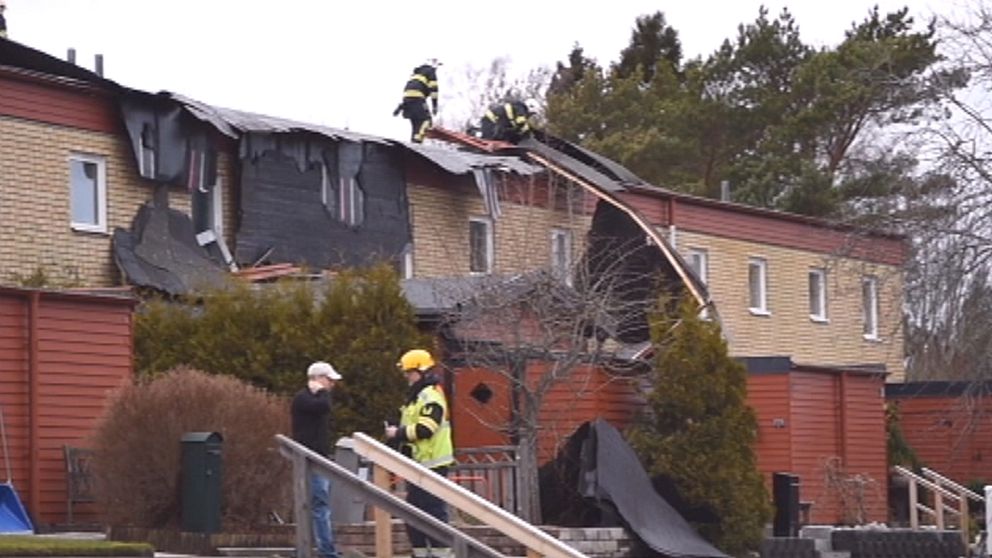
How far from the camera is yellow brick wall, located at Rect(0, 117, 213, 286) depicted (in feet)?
105

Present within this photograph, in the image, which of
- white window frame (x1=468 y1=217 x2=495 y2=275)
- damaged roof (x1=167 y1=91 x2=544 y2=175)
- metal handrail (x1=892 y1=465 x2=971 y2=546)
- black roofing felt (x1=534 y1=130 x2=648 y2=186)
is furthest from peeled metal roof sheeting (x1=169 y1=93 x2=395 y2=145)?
metal handrail (x1=892 y1=465 x2=971 y2=546)

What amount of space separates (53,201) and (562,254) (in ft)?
24.9

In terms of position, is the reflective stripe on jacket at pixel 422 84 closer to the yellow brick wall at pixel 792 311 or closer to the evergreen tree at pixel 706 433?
the yellow brick wall at pixel 792 311

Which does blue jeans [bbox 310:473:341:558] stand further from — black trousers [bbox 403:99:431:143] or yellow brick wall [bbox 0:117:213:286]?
black trousers [bbox 403:99:431:143]

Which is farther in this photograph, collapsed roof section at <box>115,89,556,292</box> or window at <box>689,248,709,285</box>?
window at <box>689,248,709,285</box>

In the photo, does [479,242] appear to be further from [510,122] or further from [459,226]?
[510,122]

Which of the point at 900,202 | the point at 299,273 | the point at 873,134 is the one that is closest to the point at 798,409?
the point at 900,202

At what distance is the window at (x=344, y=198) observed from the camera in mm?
36375

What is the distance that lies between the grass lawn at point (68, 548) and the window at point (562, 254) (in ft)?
39.2

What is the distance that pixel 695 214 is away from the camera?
148ft

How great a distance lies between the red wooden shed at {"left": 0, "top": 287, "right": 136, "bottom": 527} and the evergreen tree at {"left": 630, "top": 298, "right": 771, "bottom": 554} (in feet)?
23.5

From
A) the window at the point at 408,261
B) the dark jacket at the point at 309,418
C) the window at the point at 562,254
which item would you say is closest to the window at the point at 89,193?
the window at the point at 408,261

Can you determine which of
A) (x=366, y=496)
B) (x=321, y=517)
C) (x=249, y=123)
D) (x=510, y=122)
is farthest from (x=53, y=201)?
(x=366, y=496)

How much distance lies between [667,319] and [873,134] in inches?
1512
